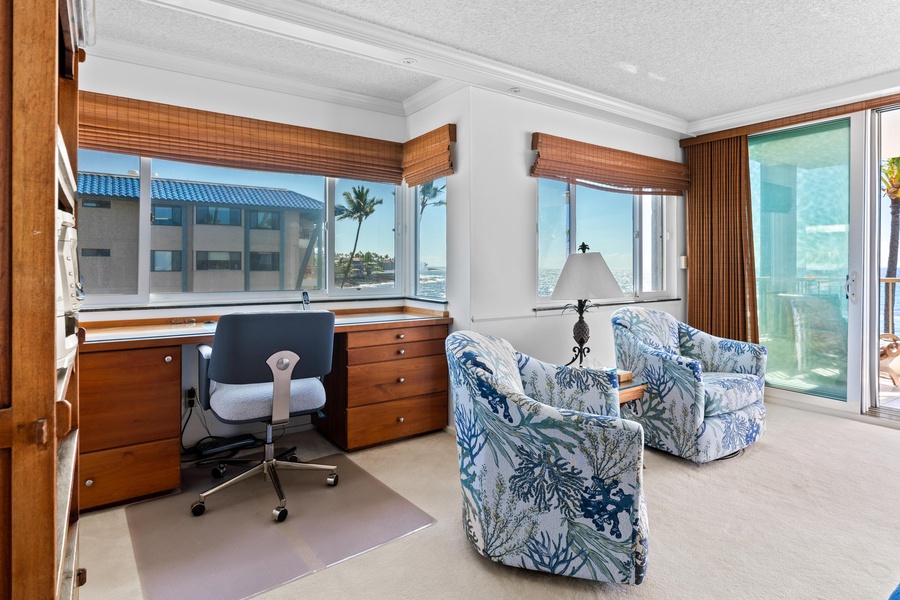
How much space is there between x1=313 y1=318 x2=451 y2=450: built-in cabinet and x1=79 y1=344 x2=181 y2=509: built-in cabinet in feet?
3.06

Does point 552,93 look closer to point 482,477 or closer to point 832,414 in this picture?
point 482,477

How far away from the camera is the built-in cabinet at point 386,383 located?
3125mm

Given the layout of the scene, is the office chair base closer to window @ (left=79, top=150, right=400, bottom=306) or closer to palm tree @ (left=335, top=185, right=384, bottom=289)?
window @ (left=79, top=150, right=400, bottom=306)

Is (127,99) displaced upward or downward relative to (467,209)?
upward

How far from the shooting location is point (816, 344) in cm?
404

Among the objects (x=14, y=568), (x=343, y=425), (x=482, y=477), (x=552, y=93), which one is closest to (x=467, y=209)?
(x=552, y=93)

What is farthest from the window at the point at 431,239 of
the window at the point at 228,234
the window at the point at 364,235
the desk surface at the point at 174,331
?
the desk surface at the point at 174,331

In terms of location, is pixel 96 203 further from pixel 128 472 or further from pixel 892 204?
pixel 892 204

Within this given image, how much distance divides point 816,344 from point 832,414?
0.55 metres

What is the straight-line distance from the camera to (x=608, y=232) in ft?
14.4

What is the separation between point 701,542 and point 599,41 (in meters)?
2.60

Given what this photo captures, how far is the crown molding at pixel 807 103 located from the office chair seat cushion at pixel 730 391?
2184 mm

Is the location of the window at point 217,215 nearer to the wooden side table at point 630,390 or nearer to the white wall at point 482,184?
the white wall at point 482,184

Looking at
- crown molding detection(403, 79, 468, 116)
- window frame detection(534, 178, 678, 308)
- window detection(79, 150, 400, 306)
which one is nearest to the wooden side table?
window frame detection(534, 178, 678, 308)
